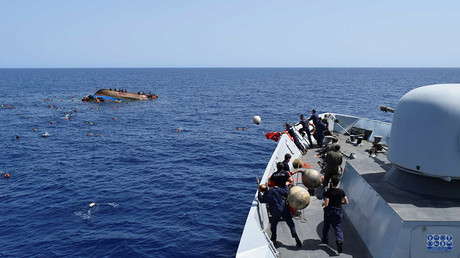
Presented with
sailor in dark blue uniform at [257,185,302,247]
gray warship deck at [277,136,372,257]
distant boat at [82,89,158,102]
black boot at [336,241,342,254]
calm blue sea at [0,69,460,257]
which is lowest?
calm blue sea at [0,69,460,257]

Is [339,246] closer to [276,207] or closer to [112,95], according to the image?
[276,207]

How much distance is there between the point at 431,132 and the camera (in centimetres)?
782

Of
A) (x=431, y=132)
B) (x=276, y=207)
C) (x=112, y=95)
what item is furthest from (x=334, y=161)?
(x=112, y=95)

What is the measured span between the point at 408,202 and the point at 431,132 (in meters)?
1.69

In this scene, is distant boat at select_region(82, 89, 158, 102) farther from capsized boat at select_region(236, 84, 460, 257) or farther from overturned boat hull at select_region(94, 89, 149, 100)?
capsized boat at select_region(236, 84, 460, 257)

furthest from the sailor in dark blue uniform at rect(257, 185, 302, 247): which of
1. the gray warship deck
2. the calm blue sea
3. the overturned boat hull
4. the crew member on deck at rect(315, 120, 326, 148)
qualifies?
the overturned boat hull

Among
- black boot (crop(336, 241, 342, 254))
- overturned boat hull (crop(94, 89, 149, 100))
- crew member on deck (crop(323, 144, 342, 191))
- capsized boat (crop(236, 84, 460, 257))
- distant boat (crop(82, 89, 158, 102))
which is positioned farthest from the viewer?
overturned boat hull (crop(94, 89, 149, 100))

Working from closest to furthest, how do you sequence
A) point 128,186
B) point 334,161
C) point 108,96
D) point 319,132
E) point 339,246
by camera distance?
1. point 339,246
2. point 334,161
3. point 319,132
4. point 128,186
5. point 108,96

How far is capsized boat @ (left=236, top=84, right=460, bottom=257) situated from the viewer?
→ 7.00m

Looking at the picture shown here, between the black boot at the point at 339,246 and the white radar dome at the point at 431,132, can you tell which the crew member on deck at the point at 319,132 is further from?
the black boot at the point at 339,246

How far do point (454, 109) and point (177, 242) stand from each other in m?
14.6

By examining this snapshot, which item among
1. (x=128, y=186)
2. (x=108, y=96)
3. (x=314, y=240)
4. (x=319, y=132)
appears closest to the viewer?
(x=314, y=240)

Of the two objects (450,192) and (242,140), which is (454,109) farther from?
(242,140)

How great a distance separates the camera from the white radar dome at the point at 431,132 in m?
7.62
